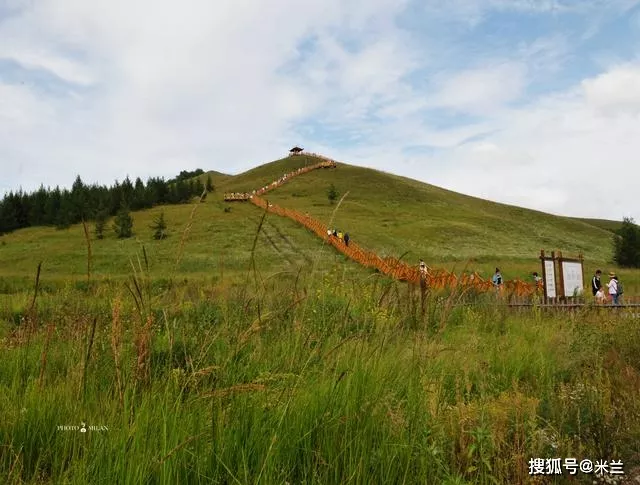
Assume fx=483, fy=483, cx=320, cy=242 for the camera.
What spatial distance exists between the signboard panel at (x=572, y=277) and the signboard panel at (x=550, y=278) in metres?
0.37

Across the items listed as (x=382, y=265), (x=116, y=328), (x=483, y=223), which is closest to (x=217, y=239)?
(x=382, y=265)

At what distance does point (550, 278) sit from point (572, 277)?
1253mm

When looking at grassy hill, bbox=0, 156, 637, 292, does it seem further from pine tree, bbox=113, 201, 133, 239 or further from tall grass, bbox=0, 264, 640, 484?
tall grass, bbox=0, 264, 640, 484

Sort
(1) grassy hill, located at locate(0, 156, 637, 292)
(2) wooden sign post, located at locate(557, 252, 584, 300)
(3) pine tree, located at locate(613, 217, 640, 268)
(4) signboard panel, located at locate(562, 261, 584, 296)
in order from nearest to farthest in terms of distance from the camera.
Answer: (2) wooden sign post, located at locate(557, 252, 584, 300) → (4) signboard panel, located at locate(562, 261, 584, 296) → (1) grassy hill, located at locate(0, 156, 637, 292) → (3) pine tree, located at locate(613, 217, 640, 268)

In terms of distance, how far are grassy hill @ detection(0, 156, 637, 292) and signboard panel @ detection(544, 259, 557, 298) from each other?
8.71m

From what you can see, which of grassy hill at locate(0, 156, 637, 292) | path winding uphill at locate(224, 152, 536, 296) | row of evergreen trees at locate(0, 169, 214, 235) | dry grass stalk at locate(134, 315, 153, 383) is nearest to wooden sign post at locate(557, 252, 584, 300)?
path winding uphill at locate(224, 152, 536, 296)

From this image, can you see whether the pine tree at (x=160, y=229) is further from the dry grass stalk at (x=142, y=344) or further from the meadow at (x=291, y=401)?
the dry grass stalk at (x=142, y=344)

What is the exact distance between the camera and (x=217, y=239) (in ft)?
146

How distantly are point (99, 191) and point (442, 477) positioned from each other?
9151 centimetres

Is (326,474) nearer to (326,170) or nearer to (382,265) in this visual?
(382,265)

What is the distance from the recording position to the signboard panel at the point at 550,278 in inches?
527

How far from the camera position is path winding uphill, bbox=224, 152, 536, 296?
3.71 metres

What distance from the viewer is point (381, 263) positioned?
2916cm

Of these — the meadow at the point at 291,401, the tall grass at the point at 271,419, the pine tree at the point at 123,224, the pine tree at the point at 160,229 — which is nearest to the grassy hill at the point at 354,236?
the pine tree at the point at 123,224
